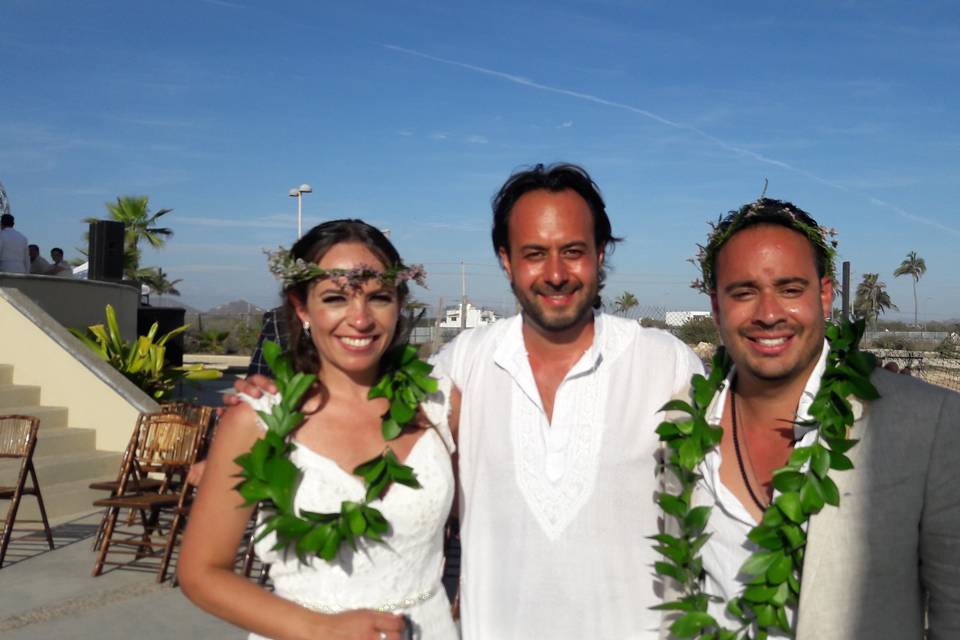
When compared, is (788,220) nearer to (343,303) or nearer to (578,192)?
(578,192)

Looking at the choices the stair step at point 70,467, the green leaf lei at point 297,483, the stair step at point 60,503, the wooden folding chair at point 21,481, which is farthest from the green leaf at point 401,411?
the stair step at point 70,467

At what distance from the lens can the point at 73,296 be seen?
37.1 ft

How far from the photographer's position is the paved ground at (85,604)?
4.98m

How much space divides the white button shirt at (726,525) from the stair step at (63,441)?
705cm

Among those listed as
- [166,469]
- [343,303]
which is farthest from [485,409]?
[166,469]

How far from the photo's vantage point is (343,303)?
249 centimetres

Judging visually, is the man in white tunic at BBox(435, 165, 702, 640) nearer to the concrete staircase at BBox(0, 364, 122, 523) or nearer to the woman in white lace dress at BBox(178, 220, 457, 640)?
the woman in white lace dress at BBox(178, 220, 457, 640)

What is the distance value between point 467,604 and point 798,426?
1.06 metres

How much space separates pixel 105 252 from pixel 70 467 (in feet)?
23.6

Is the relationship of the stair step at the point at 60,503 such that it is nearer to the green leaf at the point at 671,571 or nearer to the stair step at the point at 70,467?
the stair step at the point at 70,467

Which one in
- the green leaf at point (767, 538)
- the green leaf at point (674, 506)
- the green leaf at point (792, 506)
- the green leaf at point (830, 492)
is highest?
the green leaf at point (830, 492)

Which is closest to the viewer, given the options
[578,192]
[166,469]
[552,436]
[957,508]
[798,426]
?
[957,508]

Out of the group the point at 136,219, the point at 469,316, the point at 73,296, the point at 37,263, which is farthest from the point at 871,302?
the point at 136,219

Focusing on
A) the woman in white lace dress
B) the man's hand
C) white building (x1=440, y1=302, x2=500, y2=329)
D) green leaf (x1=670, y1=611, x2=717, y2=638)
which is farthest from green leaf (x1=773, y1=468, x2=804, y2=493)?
white building (x1=440, y1=302, x2=500, y2=329)
